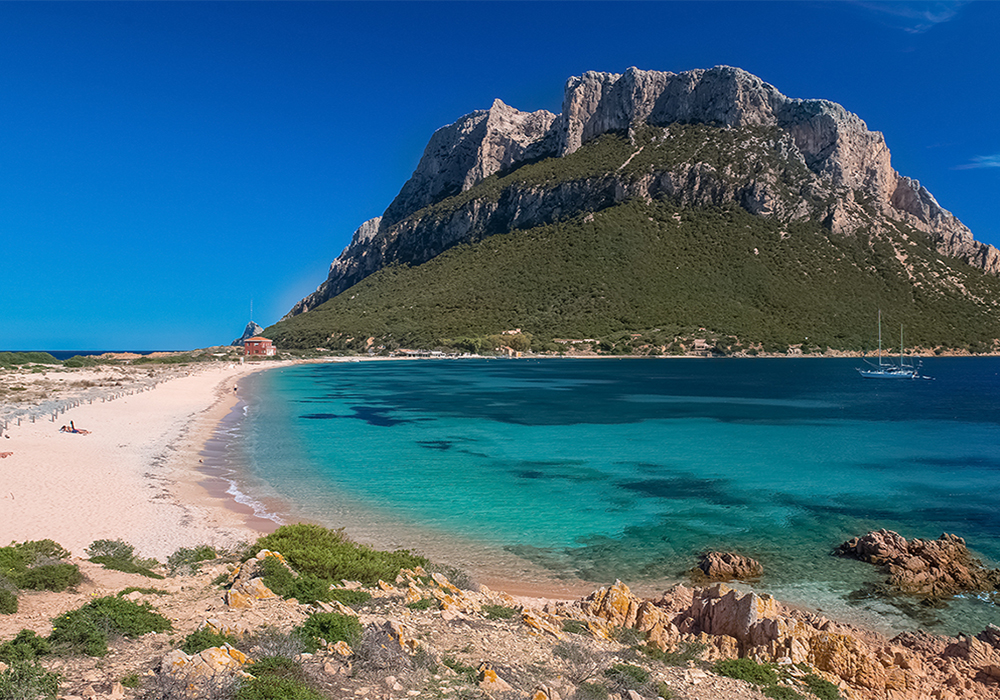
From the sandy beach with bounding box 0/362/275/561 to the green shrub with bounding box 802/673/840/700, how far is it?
11.4m

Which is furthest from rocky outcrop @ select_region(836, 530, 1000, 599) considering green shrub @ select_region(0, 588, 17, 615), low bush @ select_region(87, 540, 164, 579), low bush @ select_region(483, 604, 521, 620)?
green shrub @ select_region(0, 588, 17, 615)

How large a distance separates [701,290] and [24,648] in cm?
11661

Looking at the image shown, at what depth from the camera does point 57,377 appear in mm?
58781

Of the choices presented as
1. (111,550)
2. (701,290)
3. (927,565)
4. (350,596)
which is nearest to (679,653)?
(350,596)

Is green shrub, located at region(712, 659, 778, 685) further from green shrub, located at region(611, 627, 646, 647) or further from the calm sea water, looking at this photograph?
the calm sea water

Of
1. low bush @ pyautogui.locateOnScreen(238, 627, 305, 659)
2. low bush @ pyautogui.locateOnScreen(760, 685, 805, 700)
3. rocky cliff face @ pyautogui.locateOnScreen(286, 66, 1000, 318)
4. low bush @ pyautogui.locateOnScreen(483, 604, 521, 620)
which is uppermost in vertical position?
rocky cliff face @ pyautogui.locateOnScreen(286, 66, 1000, 318)

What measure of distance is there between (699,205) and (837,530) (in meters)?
117

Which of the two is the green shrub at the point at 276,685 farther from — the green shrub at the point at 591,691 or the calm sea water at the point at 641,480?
the calm sea water at the point at 641,480

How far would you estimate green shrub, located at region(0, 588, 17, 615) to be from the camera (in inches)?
285

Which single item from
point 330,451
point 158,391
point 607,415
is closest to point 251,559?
point 330,451

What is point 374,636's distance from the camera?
6883mm

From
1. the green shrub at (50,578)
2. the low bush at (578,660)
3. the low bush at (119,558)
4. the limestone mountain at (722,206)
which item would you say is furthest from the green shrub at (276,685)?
the limestone mountain at (722,206)

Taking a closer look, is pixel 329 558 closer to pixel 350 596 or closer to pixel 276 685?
pixel 350 596

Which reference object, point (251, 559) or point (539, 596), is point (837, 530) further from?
point (251, 559)
